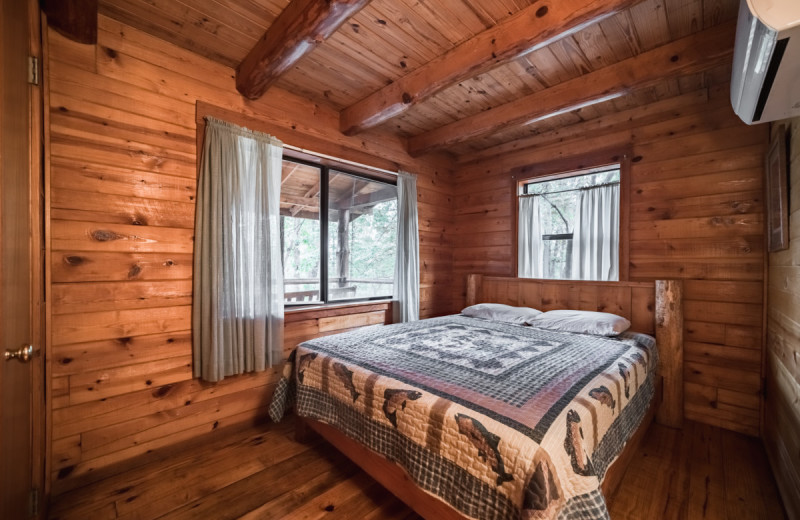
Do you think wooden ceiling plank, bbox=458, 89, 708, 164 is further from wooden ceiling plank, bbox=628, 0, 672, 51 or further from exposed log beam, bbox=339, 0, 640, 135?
A: exposed log beam, bbox=339, 0, 640, 135

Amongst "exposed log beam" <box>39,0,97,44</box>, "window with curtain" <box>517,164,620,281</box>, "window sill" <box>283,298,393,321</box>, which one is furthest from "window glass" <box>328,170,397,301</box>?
"exposed log beam" <box>39,0,97,44</box>

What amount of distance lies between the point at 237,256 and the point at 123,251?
596 millimetres

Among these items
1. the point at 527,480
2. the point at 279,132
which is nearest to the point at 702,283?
the point at 527,480

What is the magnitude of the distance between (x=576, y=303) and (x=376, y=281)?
6.38 feet

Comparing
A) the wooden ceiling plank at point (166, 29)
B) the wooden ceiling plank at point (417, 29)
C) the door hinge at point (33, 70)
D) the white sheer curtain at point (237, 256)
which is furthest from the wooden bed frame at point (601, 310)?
the wooden ceiling plank at point (166, 29)

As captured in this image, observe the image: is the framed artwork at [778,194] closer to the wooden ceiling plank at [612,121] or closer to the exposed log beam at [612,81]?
the exposed log beam at [612,81]

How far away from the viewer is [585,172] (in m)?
3.04

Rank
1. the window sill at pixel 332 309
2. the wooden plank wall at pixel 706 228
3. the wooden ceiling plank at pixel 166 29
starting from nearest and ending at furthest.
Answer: the wooden ceiling plank at pixel 166 29 < the wooden plank wall at pixel 706 228 < the window sill at pixel 332 309

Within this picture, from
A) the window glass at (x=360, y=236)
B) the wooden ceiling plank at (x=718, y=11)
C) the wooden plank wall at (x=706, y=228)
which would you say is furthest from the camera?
the window glass at (x=360, y=236)

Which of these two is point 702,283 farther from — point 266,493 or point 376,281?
point 266,493

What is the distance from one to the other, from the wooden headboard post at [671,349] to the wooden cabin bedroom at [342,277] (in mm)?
19

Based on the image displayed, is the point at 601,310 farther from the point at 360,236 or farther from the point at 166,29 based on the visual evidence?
the point at 166,29

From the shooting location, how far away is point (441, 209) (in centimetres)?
391

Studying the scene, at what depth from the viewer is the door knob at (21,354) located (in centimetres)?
97
